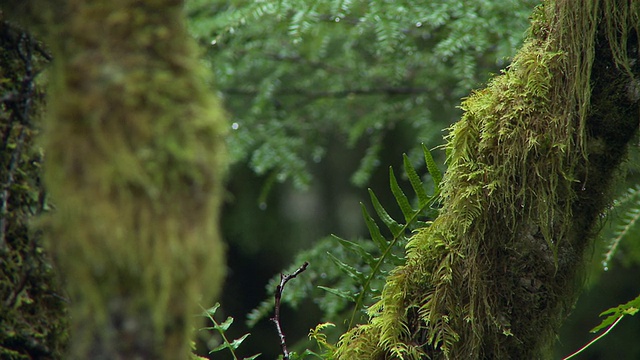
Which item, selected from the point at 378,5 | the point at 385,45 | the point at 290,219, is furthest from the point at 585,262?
the point at 290,219

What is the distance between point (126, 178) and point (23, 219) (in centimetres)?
45

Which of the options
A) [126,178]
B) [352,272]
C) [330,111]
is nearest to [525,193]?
[352,272]

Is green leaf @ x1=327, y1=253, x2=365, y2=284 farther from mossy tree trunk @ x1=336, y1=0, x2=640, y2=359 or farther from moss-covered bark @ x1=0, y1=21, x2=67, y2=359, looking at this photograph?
moss-covered bark @ x1=0, y1=21, x2=67, y2=359

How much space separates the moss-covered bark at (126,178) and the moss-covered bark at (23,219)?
295mm

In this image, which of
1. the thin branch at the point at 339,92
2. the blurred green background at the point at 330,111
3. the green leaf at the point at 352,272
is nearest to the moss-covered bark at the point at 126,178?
the green leaf at the point at 352,272

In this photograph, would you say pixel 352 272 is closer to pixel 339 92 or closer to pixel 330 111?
pixel 339 92

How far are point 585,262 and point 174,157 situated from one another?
1057mm

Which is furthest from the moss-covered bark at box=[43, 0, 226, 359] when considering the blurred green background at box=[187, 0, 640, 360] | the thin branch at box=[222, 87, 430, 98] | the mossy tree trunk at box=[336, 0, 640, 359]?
the thin branch at box=[222, 87, 430, 98]

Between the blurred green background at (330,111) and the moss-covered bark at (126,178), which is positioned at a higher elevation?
the moss-covered bark at (126,178)

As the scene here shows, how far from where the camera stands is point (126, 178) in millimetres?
639

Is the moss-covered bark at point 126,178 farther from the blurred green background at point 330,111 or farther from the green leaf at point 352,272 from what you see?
the blurred green background at point 330,111

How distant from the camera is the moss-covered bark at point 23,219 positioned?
3.03 feet

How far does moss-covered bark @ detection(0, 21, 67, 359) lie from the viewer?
3.03 ft

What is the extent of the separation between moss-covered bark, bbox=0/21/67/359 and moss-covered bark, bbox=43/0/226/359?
30cm
